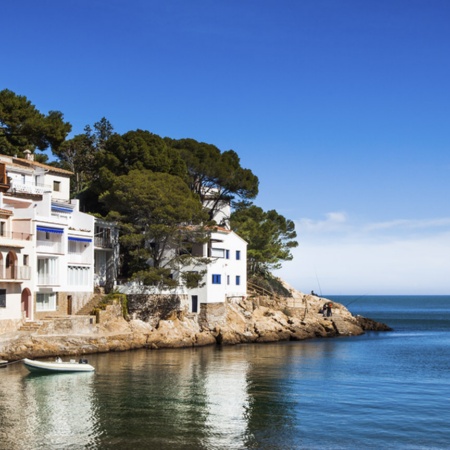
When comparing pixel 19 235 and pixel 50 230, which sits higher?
pixel 50 230

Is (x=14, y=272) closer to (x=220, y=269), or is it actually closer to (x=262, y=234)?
(x=220, y=269)

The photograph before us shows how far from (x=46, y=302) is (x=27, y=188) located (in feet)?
36.3

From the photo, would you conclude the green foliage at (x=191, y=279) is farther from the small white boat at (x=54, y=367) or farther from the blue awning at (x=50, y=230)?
the small white boat at (x=54, y=367)

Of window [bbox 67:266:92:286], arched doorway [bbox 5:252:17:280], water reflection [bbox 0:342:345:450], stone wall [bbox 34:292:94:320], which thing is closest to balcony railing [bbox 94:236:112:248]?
window [bbox 67:266:92:286]

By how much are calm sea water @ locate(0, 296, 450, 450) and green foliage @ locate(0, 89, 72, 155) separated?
27774mm

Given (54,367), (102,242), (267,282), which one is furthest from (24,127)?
(267,282)

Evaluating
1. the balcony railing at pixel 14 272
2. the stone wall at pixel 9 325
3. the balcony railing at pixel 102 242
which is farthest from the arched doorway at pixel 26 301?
the balcony railing at pixel 102 242

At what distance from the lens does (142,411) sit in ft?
113

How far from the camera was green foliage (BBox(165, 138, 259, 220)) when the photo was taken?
82875 millimetres

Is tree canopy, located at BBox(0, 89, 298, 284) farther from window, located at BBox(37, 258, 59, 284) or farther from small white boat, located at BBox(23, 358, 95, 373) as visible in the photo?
small white boat, located at BBox(23, 358, 95, 373)

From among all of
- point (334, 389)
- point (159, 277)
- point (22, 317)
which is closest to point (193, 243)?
point (159, 277)

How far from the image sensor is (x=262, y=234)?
8962cm

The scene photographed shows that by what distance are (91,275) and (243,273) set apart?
20849 millimetres

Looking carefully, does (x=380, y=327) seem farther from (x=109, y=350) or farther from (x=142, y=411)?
(x=142, y=411)
